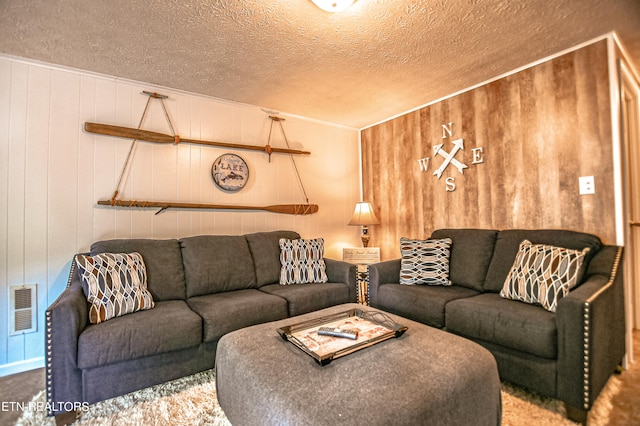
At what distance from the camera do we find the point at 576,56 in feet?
7.38

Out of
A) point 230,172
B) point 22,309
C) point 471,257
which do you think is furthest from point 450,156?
point 22,309

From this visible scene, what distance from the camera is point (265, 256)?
2879 millimetres

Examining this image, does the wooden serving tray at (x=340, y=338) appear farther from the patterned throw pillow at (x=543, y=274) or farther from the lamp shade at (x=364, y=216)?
the lamp shade at (x=364, y=216)

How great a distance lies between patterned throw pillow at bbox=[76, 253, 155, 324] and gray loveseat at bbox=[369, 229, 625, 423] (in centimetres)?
188

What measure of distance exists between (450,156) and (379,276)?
1.46 metres

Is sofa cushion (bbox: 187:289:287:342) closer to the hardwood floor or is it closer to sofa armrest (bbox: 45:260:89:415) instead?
sofa armrest (bbox: 45:260:89:415)

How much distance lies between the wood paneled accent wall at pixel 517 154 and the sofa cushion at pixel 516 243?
0.19 meters

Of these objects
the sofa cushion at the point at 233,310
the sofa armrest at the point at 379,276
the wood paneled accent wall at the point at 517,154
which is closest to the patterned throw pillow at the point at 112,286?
the sofa cushion at the point at 233,310

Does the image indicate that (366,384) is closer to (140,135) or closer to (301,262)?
(301,262)

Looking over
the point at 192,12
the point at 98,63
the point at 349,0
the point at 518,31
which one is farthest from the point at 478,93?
the point at 98,63

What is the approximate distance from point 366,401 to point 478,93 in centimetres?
292

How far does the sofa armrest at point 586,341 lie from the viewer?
4.92ft

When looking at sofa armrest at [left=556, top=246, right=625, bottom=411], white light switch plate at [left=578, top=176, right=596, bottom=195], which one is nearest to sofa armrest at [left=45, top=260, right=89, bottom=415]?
sofa armrest at [left=556, top=246, right=625, bottom=411]

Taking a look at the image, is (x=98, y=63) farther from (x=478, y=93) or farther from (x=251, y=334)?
(x=478, y=93)
